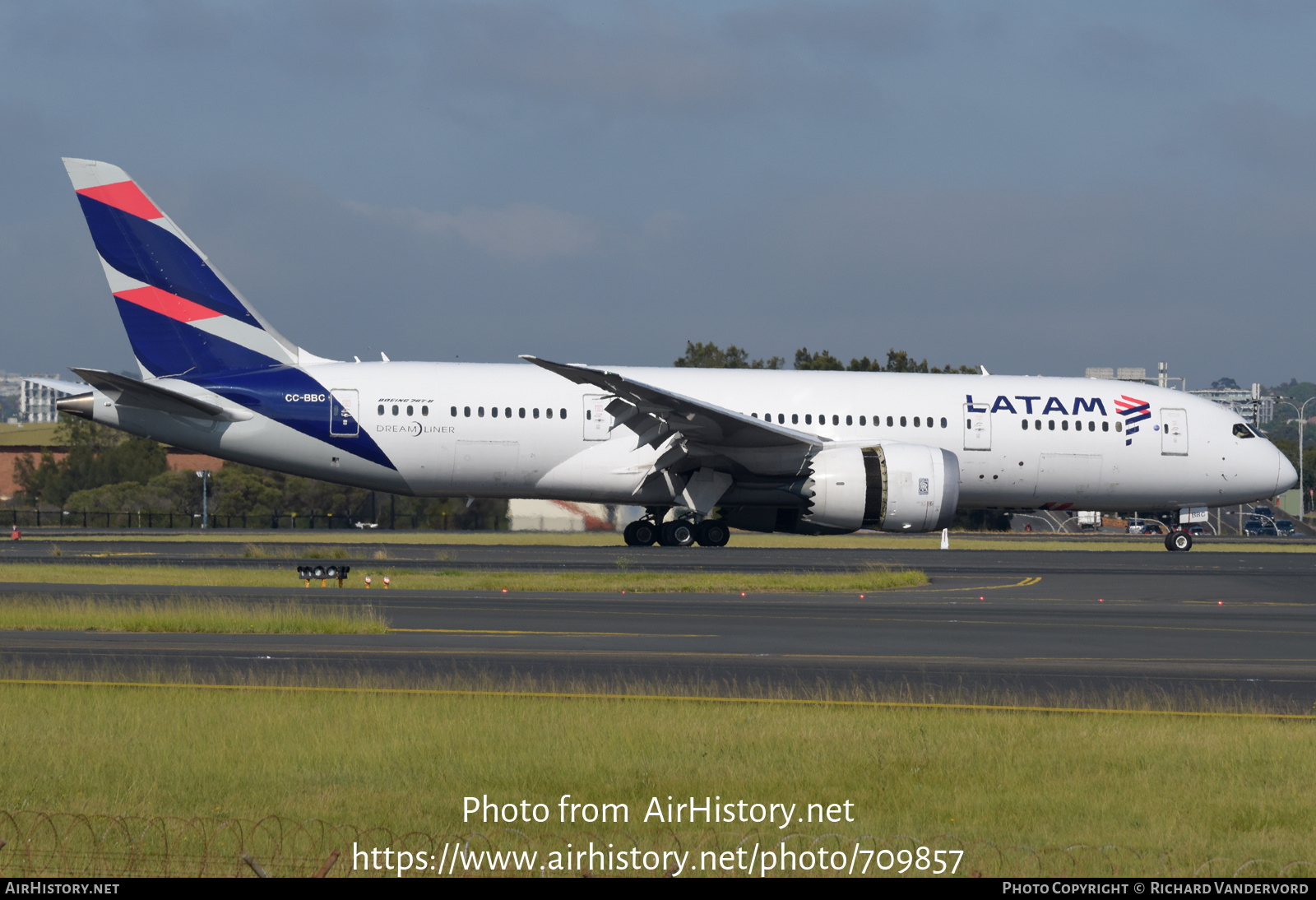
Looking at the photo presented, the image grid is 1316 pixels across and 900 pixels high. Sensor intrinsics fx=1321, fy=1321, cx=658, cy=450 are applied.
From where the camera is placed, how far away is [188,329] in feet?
101

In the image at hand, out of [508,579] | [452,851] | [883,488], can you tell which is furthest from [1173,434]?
[452,851]

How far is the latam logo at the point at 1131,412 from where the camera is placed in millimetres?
33219

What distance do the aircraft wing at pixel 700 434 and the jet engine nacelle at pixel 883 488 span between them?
90 cm

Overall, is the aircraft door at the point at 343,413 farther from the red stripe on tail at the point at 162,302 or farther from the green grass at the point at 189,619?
the green grass at the point at 189,619

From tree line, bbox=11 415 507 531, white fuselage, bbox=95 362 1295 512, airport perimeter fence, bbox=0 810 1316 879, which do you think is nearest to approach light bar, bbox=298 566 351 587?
white fuselage, bbox=95 362 1295 512

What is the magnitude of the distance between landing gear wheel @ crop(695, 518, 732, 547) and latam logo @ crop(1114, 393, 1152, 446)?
34.7ft

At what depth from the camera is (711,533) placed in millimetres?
31188

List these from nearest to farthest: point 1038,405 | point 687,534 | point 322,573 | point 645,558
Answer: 1. point 322,573
2. point 645,558
3. point 687,534
4. point 1038,405

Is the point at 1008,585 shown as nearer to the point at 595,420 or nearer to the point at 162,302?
the point at 595,420

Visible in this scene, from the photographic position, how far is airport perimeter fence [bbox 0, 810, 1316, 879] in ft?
19.0

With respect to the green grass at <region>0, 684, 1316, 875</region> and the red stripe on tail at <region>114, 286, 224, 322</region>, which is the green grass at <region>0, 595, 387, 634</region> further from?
the red stripe on tail at <region>114, 286, 224, 322</region>

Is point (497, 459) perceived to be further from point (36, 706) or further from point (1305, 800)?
point (1305, 800)

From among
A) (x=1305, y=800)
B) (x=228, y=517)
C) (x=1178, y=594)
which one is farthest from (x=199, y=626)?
(x=228, y=517)

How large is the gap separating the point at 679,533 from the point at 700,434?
118 inches
